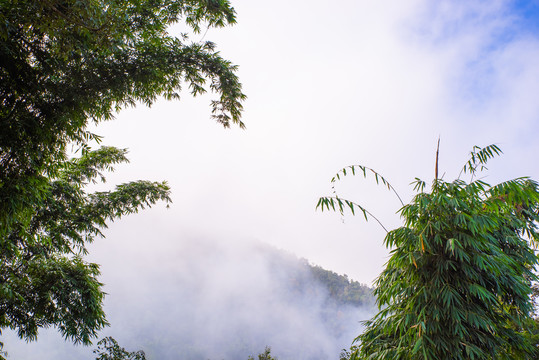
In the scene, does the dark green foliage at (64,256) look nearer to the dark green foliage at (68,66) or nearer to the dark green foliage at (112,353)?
the dark green foliage at (68,66)

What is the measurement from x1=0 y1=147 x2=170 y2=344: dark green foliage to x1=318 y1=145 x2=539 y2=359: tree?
446cm

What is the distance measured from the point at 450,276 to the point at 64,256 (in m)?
6.18

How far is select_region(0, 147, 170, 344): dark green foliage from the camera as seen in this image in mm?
4703

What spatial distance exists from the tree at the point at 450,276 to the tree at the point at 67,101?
2714 millimetres

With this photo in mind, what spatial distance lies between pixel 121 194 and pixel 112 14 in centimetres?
456

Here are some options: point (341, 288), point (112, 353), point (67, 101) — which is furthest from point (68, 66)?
point (341, 288)

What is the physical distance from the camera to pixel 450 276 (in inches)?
116

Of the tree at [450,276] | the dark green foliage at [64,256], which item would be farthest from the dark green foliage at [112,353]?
the tree at [450,276]

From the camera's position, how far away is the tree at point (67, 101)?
2.68 m

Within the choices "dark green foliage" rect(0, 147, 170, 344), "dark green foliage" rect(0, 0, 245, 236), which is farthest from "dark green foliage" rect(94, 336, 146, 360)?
"dark green foliage" rect(0, 0, 245, 236)

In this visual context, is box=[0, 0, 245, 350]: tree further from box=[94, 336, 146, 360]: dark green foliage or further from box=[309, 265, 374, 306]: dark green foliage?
box=[309, 265, 374, 306]: dark green foliage

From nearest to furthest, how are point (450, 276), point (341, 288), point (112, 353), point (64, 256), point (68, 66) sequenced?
point (450, 276) < point (68, 66) < point (64, 256) < point (112, 353) < point (341, 288)

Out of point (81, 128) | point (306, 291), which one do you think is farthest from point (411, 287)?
point (306, 291)

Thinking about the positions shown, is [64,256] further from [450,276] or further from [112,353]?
[450,276]
